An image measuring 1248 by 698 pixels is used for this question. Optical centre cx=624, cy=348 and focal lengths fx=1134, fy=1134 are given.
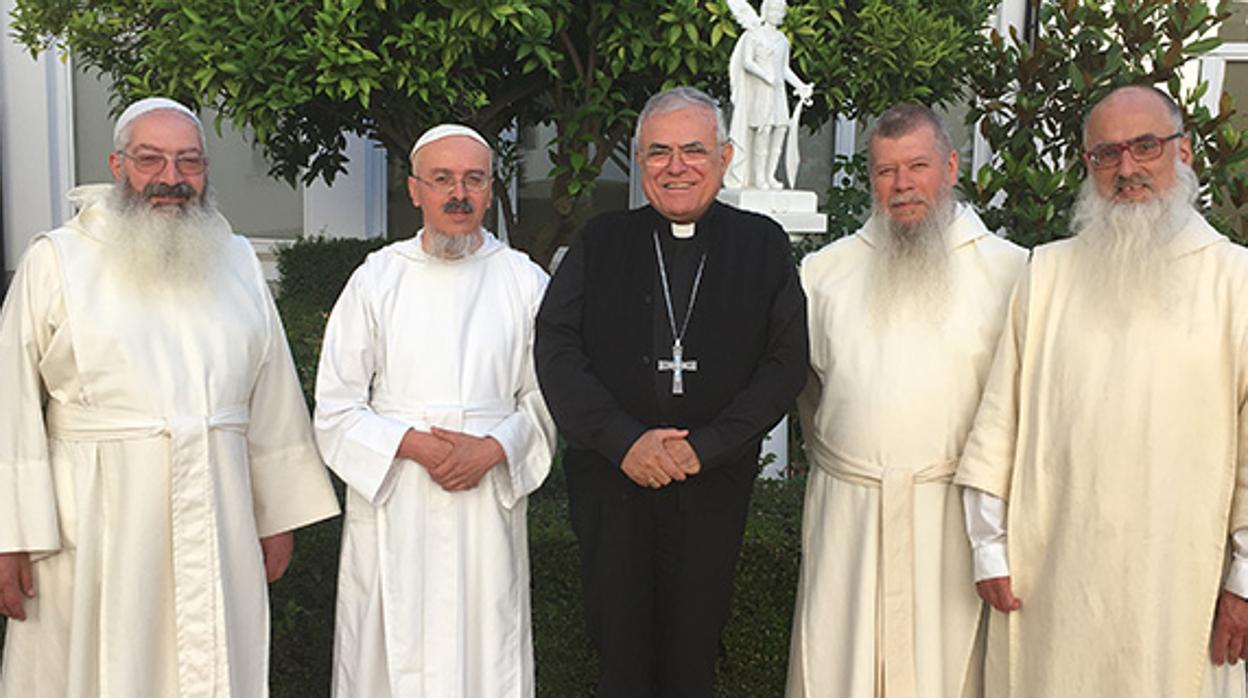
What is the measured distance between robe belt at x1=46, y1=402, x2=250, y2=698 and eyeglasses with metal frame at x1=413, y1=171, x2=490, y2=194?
Answer: 0.85 metres

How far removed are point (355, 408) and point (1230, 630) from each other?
92.0 inches

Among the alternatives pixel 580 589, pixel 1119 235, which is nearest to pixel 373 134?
pixel 580 589

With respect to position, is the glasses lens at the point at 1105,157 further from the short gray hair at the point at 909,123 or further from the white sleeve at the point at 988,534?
the white sleeve at the point at 988,534

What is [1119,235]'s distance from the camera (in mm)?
2840

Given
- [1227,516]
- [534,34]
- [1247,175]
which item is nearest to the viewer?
[1227,516]

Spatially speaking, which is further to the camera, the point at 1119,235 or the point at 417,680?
the point at 417,680

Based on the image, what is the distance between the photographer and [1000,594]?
2.97 metres

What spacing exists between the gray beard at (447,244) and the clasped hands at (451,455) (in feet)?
1.69

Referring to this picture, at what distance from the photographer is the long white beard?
280cm

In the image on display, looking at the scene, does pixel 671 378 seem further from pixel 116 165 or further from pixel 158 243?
pixel 116 165

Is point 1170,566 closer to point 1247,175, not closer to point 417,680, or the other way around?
point 417,680

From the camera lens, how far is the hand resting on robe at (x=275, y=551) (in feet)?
11.2

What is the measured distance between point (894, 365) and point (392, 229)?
7264mm

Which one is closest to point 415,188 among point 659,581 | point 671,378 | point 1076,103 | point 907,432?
point 671,378
